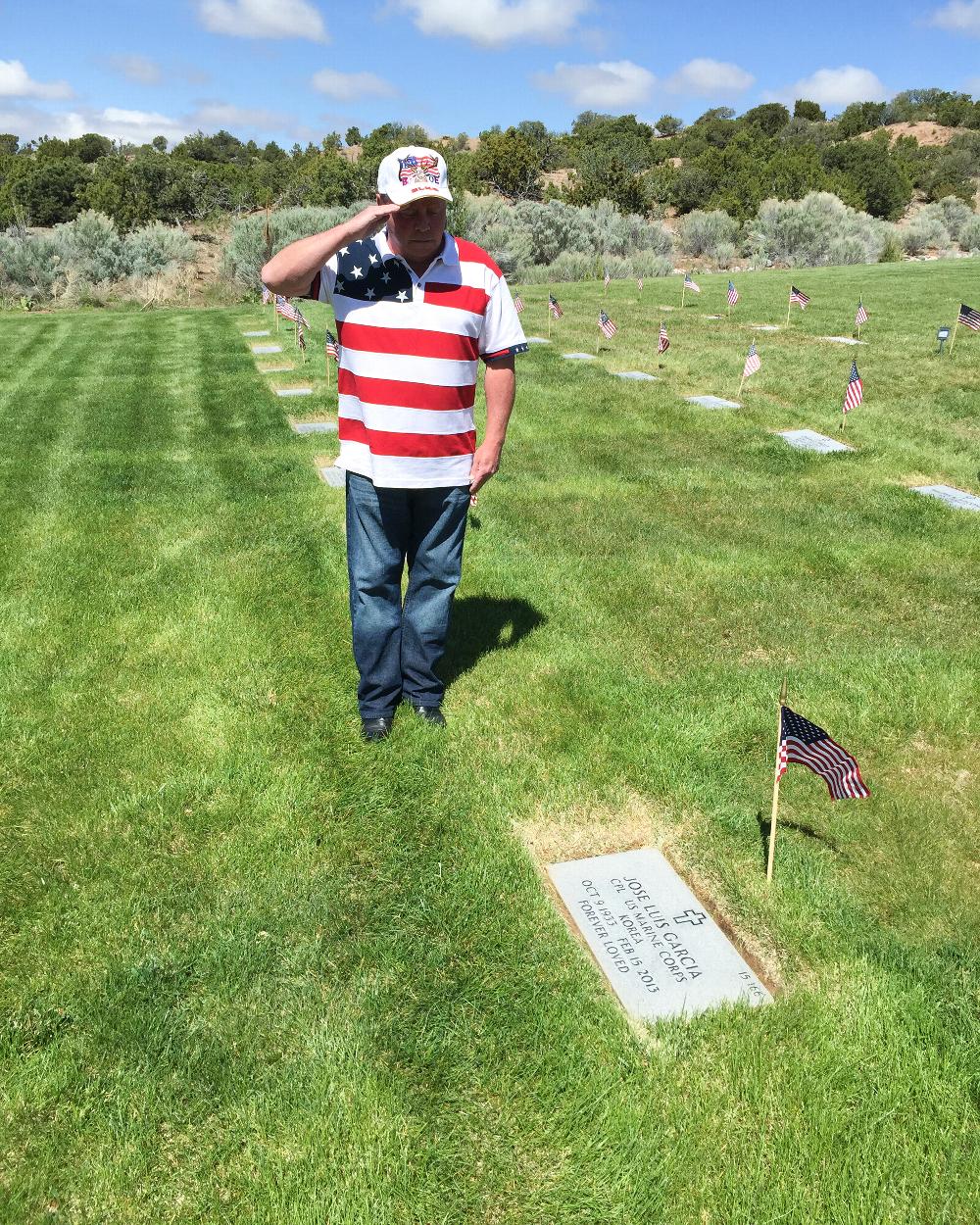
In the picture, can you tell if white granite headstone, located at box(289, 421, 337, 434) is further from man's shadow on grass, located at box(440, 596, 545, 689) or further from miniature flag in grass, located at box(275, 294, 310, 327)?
man's shadow on grass, located at box(440, 596, 545, 689)

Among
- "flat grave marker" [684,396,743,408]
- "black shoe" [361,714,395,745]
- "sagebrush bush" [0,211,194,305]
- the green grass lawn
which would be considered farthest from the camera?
"sagebrush bush" [0,211,194,305]

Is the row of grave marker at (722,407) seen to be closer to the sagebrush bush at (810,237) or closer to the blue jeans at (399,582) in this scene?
the blue jeans at (399,582)

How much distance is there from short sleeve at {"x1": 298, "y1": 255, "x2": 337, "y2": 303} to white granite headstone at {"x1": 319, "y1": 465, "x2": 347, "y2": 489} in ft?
12.2

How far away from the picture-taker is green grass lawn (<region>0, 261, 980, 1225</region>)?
6.75ft

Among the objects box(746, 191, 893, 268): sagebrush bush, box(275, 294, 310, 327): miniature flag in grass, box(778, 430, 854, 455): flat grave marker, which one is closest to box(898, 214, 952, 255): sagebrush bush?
box(746, 191, 893, 268): sagebrush bush

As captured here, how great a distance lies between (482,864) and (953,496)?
555cm

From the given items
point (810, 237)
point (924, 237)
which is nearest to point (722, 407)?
point (810, 237)

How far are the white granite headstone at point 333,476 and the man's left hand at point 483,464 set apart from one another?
3.58m

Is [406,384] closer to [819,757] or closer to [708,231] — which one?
[819,757]

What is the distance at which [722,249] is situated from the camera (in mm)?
32469

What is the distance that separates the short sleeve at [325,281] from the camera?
3143 millimetres

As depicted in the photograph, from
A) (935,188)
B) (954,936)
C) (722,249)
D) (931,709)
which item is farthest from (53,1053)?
(935,188)

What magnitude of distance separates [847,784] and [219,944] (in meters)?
2.05

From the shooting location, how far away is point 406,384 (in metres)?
3.22
